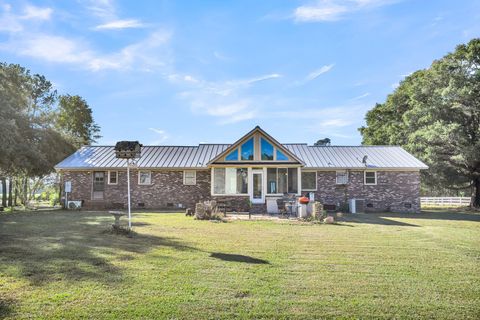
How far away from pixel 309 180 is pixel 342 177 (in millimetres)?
2065

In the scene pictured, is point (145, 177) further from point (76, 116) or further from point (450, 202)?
point (450, 202)

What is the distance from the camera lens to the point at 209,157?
22578 millimetres

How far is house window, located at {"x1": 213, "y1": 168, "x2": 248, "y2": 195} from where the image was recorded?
64.2 ft

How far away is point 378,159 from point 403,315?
19.5 meters

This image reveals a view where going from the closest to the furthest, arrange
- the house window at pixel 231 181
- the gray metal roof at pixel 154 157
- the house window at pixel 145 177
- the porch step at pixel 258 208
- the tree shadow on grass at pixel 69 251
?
1. the tree shadow on grass at pixel 69 251
2. the porch step at pixel 258 208
3. the house window at pixel 231 181
4. the gray metal roof at pixel 154 157
5. the house window at pixel 145 177

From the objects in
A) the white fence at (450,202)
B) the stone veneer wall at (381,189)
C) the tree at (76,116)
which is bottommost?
the white fence at (450,202)

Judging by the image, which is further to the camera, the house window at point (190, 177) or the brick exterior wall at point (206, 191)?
the house window at point (190, 177)

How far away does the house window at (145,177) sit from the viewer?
70.8ft

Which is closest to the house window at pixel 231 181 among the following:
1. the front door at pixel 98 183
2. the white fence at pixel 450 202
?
the front door at pixel 98 183

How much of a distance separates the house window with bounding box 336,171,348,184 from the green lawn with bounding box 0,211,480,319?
11.5m

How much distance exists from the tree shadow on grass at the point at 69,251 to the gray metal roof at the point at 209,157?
11.0 meters

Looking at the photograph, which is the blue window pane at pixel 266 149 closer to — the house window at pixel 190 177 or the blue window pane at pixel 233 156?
the blue window pane at pixel 233 156

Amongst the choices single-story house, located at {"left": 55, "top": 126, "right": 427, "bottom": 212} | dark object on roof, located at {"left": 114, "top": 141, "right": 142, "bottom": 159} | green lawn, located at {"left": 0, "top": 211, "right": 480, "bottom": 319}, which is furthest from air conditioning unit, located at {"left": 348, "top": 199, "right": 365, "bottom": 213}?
dark object on roof, located at {"left": 114, "top": 141, "right": 142, "bottom": 159}

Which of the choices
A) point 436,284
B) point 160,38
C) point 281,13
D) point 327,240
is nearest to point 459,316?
point 436,284
